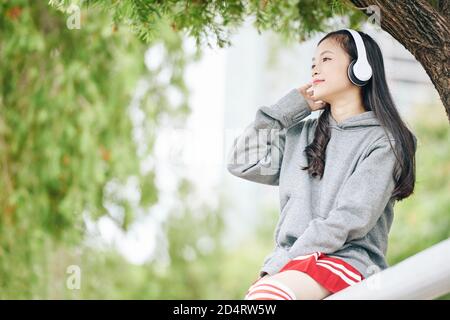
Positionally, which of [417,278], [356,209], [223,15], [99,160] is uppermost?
[99,160]

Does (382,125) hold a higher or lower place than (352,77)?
lower

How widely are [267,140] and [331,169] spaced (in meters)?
0.21

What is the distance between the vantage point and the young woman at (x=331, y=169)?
1708 millimetres

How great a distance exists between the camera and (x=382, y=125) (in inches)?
72.8

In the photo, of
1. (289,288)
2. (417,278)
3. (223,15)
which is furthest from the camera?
(223,15)

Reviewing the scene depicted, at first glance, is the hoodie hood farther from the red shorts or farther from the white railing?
the white railing

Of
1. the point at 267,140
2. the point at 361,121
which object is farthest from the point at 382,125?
the point at 267,140

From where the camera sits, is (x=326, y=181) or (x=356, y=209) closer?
(x=356, y=209)

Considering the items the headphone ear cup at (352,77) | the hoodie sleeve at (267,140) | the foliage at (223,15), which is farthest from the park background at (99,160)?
the headphone ear cup at (352,77)

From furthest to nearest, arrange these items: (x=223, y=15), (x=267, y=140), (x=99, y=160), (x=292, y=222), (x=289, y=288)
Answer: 1. (x=99, y=160)
2. (x=223, y=15)
3. (x=267, y=140)
4. (x=292, y=222)
5. (x=289, y=288)

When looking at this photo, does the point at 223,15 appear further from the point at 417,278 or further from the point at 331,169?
the point at 417,278

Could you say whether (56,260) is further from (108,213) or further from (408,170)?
(408,170)
